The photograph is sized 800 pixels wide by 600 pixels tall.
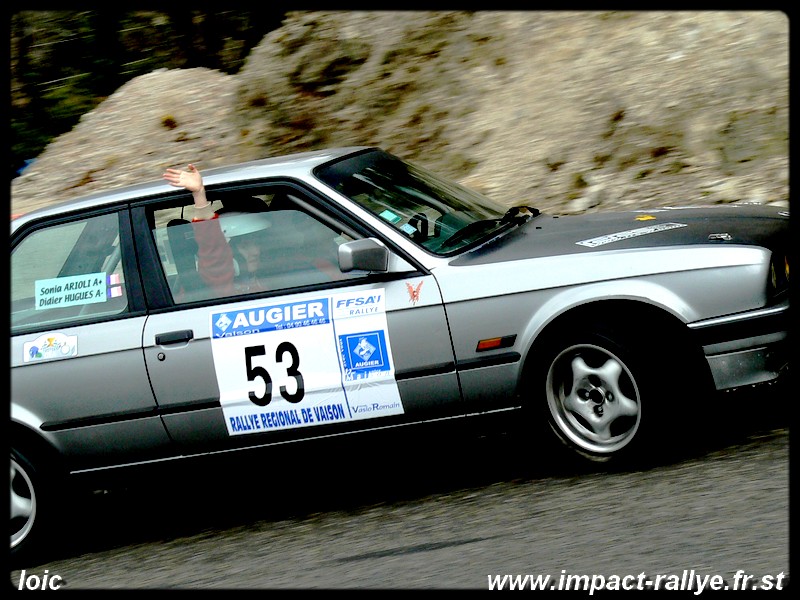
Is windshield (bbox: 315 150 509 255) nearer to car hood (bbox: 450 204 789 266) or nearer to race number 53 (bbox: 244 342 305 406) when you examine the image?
car hood (bbox: 450 204 789 266)

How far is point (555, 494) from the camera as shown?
16.8 ft

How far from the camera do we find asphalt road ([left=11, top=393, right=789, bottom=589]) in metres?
4.32

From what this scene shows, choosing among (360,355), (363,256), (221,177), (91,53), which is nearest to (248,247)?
(221,177)

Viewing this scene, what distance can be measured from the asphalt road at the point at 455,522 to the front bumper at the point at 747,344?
0.39 metres

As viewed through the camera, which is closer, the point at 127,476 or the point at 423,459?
the point at 127,476

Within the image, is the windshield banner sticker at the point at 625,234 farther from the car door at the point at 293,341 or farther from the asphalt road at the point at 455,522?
the asphalt road at the point at 455,522

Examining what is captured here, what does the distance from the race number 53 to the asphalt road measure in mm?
306

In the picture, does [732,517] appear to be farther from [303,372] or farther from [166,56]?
[166,56]

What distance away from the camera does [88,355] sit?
5547 millimetres

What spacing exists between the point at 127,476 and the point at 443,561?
6.39 ft

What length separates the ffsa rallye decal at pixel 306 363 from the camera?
17.1 ft

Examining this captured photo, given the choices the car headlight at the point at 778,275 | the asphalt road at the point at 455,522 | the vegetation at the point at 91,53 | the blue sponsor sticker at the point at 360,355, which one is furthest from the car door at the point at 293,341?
the vegetation at the point at 91,53

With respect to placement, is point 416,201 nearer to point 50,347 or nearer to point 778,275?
point 778,275

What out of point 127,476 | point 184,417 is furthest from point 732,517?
point 127,476
